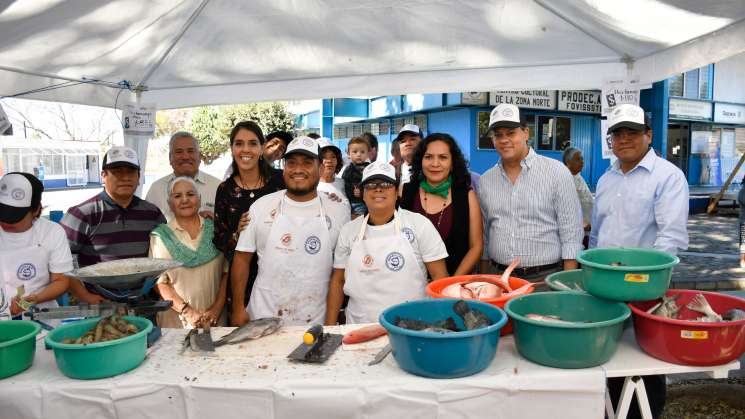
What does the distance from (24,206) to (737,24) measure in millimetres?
4813

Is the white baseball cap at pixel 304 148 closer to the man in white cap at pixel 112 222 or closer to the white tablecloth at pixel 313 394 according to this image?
the man in white cap at pixel 112 222

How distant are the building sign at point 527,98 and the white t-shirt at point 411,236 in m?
12.0

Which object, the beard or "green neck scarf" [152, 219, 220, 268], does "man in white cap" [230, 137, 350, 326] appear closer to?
the beard

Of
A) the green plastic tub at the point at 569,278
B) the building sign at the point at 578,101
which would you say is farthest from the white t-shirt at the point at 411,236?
the building sign at the point at 578,101

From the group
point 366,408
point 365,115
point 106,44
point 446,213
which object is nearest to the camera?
point 366,408

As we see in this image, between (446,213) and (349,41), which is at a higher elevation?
(349,41)

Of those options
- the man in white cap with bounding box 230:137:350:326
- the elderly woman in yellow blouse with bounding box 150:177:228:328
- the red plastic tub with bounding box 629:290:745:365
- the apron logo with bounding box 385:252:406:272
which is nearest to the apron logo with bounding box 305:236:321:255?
the man in white cap with bounding box 230:137:350:326

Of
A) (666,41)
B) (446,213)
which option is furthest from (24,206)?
(666,41)

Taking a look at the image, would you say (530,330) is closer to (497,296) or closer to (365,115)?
(497,296)

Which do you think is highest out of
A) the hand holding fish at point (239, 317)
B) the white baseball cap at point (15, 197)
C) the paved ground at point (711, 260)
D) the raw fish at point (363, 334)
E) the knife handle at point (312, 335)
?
the white baseball cap at point (15, 197)

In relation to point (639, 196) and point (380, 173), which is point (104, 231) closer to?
point (380, 173)

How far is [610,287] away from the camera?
2.10 meters

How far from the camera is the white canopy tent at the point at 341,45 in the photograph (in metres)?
3.80

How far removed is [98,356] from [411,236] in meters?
1.64
